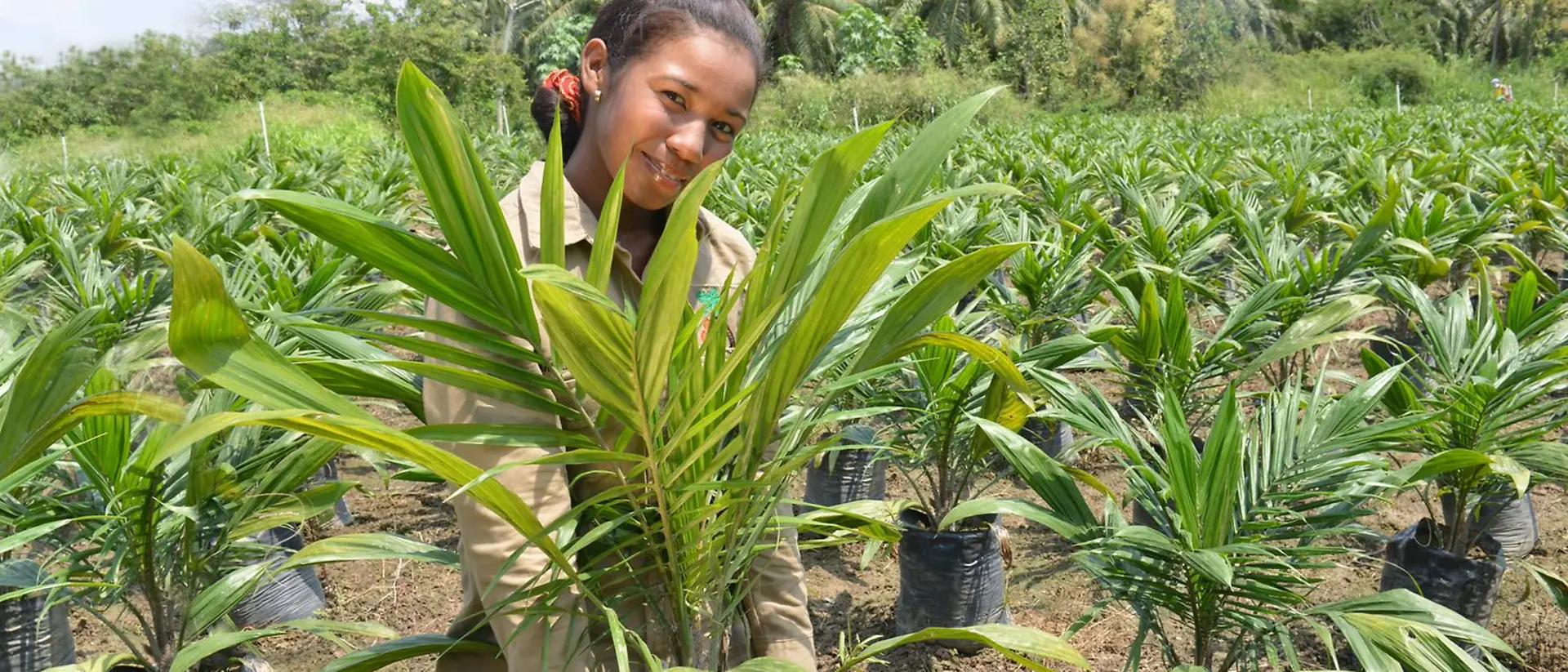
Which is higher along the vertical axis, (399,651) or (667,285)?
(667,285)

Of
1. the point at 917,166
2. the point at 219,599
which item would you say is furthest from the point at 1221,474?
the point at 219,599

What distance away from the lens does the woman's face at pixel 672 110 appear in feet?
3.40

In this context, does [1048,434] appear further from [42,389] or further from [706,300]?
[42,389]

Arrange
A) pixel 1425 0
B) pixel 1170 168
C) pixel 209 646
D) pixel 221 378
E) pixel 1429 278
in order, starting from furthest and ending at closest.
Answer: pixel 1425 0
pixel 1170 168
pixel 1429 278
pixel 209 646
pixel 221 378

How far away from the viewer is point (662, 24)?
106cm

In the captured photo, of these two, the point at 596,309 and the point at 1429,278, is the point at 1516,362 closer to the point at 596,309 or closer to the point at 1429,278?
the point at 1429,278

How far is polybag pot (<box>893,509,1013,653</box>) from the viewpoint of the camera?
7.37ft

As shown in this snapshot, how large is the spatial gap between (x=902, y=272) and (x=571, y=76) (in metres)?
0.43

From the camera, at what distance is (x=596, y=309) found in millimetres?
723

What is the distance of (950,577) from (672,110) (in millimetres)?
1462

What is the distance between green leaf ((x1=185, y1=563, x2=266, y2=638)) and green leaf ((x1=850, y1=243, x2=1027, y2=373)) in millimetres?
989

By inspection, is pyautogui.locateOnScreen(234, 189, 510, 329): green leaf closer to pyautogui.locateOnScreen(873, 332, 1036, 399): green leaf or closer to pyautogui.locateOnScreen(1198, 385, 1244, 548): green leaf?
pyautogui.locateOnScreen(873, 332, 1036, 399): green leaf

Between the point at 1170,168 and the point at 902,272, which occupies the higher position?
the point at 1170,168

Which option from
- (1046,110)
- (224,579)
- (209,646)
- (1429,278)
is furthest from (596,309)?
(1046,110)
